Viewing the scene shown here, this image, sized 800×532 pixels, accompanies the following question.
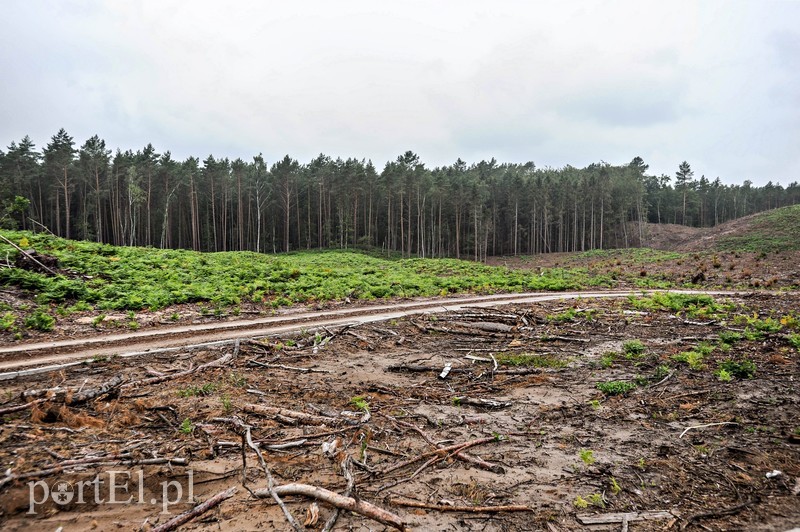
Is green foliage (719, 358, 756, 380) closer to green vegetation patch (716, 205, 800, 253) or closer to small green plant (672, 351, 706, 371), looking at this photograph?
small green plant (672, 351, 706, 371)

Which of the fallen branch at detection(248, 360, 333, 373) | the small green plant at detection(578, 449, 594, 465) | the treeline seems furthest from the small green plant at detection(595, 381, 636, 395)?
the treeline

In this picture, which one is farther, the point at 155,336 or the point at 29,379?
the point at 155,336

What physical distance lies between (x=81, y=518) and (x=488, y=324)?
12.0 metres

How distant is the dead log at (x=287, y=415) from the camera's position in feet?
20.6

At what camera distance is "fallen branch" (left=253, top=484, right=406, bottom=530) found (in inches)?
154

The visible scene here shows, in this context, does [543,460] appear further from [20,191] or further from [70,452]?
[20,191]

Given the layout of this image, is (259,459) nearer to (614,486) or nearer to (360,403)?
(360,403)

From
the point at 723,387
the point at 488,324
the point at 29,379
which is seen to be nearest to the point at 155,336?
the point at 29,379

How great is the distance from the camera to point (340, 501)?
4105mm

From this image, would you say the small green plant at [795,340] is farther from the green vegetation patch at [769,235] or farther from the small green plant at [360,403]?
the green vegetation patch at [769,235]

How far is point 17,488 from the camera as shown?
4.14m

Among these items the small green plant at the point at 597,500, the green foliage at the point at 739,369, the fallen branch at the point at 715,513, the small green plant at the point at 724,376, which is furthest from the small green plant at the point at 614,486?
the green foliage at the point at 739,369

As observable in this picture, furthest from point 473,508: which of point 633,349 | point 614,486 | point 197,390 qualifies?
point 633,349

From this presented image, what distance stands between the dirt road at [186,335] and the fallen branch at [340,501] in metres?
7.61
